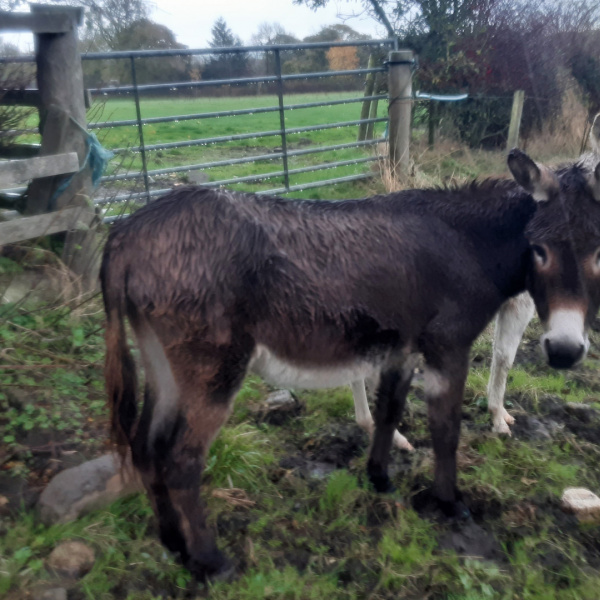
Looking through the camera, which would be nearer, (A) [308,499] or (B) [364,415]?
(A) [308,499]

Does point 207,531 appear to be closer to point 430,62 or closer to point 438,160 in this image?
point 438,160

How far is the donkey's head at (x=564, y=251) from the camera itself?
2.49 metres

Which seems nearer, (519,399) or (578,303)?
(578,303)

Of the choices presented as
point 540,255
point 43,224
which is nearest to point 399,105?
point 43,224

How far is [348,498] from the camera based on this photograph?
115 inches

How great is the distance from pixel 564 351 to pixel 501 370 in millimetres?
1090

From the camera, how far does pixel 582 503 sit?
2771mm

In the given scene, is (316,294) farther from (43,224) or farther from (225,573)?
(43,224)

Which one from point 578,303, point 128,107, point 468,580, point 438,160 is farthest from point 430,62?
point 468,580

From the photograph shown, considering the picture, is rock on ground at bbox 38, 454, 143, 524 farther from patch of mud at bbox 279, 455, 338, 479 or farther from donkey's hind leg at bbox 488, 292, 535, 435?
donkey's hind leg at bbox 488, 292, 535, 435

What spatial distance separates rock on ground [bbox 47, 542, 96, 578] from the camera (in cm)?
239

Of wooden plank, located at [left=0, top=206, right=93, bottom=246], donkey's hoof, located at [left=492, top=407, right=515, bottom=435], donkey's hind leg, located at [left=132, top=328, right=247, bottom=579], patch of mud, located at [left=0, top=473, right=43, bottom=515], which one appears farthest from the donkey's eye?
wooden plank, located at [left=0, top=206, right=93, bottom=246]

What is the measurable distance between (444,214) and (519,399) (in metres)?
1.67

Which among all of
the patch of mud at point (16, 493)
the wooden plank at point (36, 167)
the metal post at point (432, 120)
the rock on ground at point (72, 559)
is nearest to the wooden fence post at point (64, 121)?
the wooden plank at point (36, 167)
